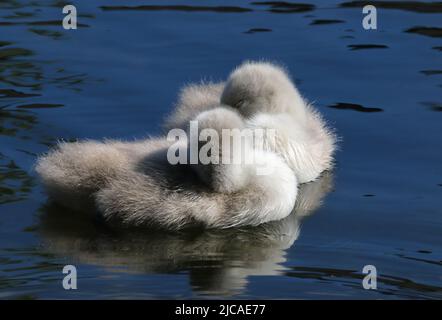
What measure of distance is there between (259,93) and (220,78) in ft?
3.66

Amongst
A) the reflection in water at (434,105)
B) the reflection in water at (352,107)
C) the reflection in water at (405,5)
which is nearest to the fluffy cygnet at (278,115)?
the reflection in water at (352,107)

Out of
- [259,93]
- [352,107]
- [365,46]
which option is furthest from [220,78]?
[365,46]

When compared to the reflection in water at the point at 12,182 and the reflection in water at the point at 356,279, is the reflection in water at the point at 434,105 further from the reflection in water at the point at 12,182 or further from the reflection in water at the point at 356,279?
the reflection in water at the point at 12,182

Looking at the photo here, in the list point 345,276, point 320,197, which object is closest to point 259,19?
point 320,197

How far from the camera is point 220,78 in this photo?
27.0 ft

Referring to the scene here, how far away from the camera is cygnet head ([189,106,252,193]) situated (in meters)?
5.97

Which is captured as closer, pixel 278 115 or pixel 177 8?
pixel 278 115

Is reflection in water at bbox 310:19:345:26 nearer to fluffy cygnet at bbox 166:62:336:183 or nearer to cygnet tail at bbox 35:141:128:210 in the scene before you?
fluffy cygnet at bbox 166:62:336:183

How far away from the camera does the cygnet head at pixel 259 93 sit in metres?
7.14

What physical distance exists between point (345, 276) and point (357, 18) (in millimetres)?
4265

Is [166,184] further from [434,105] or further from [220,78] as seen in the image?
[434,105]

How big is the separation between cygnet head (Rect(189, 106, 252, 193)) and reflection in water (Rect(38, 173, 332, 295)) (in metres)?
0.29

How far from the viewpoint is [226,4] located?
382 inches

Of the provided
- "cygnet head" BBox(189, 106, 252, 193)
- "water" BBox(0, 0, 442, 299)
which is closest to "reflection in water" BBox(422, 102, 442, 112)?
"water" BBox(0, 0, 442, 299)
